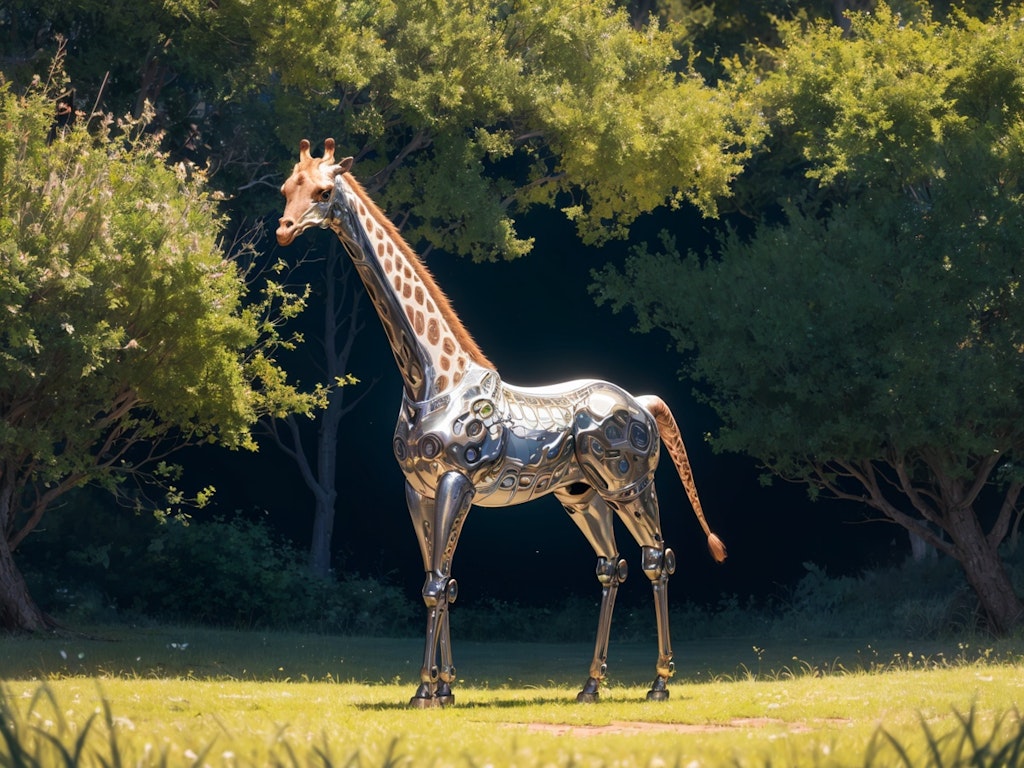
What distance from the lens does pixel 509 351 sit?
74.6ft

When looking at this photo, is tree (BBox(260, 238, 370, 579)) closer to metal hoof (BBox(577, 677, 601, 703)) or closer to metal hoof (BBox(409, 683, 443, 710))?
metal hoof (BBox(577, 677, 601, 703))

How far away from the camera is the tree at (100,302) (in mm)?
14625

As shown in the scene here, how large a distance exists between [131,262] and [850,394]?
889 centimetres

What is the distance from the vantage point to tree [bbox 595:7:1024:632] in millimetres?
17781

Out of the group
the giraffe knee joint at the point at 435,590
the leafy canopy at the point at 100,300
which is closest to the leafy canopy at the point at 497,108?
the leafy canopy at the point at 100,300

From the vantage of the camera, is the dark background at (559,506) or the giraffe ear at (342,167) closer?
the giraffe ear at (342,167)

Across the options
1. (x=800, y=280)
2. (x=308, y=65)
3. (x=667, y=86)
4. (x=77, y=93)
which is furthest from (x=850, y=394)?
(x=77, y=93)

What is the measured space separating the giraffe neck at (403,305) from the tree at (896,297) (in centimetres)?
800

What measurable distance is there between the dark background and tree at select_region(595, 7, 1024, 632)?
Result: 1537 millimetres

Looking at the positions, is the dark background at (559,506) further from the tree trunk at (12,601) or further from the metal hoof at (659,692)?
the metal hoof at (659,692)

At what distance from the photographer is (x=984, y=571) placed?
63.3 ft

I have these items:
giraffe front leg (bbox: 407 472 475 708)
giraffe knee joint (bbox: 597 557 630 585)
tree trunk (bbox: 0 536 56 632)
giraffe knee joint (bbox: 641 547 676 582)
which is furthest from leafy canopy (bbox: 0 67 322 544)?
giraffe knee joint (bbox: 641 547 676 582)

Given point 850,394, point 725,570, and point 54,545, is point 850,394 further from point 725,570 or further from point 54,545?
point 54,545

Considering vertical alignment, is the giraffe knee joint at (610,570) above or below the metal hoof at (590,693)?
above
